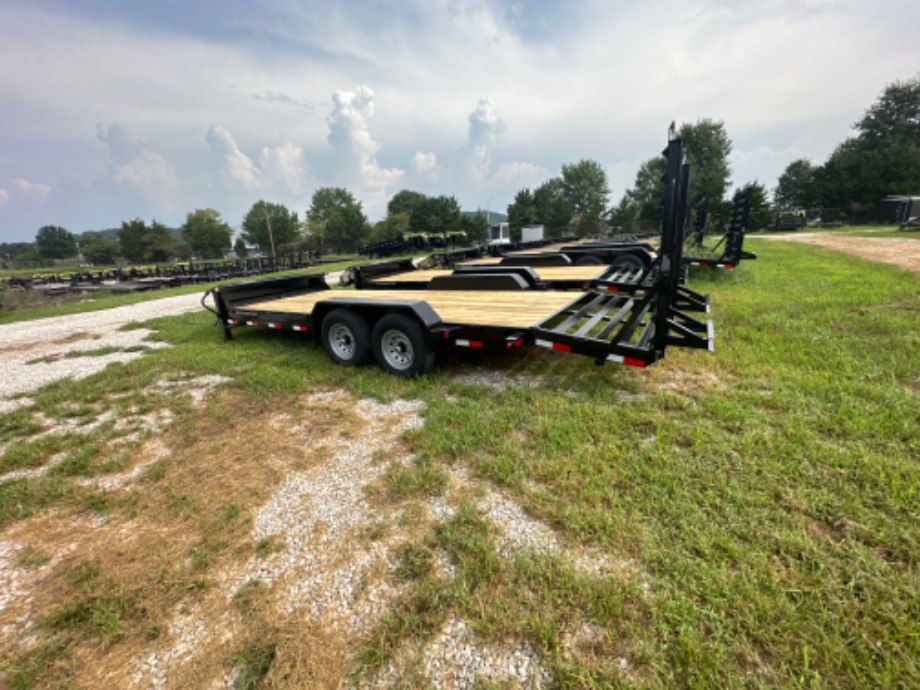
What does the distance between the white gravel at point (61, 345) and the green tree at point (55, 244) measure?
98.7m

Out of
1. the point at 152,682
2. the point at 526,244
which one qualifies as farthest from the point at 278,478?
the point at 526,244

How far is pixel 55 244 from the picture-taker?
7975cm

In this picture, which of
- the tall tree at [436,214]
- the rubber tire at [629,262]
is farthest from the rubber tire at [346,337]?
the tall tree at [436,214]

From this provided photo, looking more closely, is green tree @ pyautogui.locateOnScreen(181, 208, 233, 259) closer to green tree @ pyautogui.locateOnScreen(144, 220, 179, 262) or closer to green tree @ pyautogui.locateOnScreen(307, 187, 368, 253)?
green tree @ pyautogui.locateOnScreen(144, 220, 179, 262)

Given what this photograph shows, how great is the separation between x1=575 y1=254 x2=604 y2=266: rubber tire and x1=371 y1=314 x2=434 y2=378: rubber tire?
739 cm

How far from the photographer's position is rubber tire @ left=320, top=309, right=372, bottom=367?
15.5 feet

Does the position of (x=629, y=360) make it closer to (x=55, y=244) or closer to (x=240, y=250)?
(x=240, y=250)

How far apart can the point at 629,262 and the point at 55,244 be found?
115073mm

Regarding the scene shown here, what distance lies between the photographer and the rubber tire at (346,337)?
15.5 feet

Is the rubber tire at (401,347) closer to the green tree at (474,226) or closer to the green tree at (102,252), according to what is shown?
the green tree at (474,226)

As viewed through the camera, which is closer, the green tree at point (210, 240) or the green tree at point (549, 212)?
the green tree at point (549, 212)

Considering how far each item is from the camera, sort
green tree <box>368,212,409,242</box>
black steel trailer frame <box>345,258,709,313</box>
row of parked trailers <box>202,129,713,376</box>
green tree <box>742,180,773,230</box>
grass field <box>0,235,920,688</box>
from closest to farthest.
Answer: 1. grass field <box>0,235,920,688</box>
2. row of parked trailers <box>202,129,713,376</box>
3. black steel trailer frame <box>345,258,709,313</box>
4. green tree <box>742,180,773,230</box>
5. green tree <box>368,212,409,242</box>

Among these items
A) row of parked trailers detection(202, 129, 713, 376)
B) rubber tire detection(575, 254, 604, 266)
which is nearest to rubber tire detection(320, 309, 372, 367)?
row of parked trailers detection(202, 129, 713, 376)

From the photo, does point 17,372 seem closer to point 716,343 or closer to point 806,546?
point 806,546
